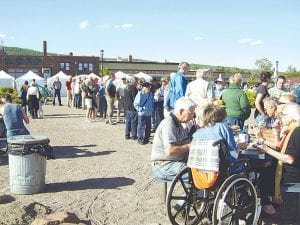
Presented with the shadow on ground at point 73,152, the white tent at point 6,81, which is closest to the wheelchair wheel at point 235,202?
the shadow on ground at point 73,152

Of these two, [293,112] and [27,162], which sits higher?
[293,112]

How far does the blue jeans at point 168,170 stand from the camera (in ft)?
17.5

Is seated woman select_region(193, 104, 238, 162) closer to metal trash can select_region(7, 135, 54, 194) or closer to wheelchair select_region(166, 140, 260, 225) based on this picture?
wheelchair select_region(166, 140, 260, 225)

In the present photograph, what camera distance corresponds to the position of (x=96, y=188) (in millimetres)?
6828

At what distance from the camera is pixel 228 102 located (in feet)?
27.8

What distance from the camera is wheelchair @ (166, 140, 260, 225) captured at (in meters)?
4.54

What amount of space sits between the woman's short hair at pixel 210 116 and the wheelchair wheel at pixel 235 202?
659 mm

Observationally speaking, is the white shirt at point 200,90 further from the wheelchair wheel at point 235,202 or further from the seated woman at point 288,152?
the wheelchair wheel at point 235,202

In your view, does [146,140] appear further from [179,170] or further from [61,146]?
[179,170]

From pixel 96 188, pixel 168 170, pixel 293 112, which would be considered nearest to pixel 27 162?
pixel 96 188

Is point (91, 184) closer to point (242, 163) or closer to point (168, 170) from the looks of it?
point (168, 170)

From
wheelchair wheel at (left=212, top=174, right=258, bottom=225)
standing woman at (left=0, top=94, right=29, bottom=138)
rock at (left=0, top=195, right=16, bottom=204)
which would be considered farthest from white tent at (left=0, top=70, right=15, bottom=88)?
wheelchair wheel at (left=212, top=174, right=258, bottom=225)

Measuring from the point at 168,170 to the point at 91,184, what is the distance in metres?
2.15

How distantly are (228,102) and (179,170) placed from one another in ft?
11.7
